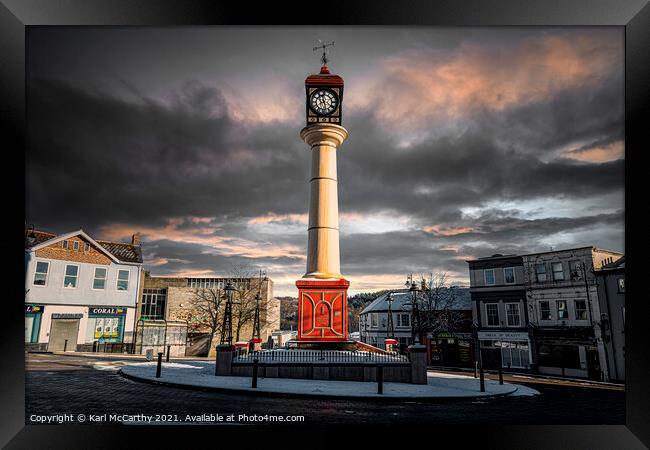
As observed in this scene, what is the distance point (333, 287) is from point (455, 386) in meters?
4.79

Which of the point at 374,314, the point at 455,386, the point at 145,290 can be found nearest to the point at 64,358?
the point at 455,386

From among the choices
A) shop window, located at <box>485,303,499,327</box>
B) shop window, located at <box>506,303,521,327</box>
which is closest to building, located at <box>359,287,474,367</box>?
shop window, located at <box>485,303,499,327</box>

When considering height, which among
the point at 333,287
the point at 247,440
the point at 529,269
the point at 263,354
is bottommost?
the point at 247,440

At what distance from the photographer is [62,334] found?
43.1 ft

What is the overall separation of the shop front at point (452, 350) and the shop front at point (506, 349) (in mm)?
862

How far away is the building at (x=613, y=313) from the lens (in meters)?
16.0

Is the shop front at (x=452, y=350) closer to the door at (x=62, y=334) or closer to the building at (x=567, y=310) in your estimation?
the building at (x=567, y=310)

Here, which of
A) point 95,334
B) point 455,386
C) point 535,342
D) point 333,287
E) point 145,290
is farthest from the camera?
point 145,290

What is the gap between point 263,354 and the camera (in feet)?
39.7

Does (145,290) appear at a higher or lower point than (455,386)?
higher

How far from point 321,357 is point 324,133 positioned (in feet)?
26.2

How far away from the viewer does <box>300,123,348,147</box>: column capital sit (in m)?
14.4

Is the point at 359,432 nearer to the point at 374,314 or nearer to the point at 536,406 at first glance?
the point at 536,406

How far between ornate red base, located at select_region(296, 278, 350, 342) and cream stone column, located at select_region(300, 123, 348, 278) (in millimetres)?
476
